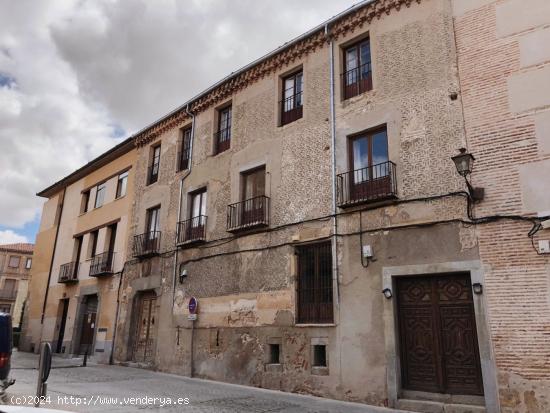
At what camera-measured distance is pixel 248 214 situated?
1259 centimetres

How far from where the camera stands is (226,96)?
14734 millimetres

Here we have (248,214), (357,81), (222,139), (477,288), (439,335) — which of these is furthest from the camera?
(222,139)

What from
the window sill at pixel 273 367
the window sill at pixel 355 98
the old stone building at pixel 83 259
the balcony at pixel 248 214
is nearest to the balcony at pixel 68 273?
the old stone building at pixel 83 259

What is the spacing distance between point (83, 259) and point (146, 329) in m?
6.31

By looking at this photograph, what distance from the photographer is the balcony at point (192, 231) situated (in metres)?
13.9

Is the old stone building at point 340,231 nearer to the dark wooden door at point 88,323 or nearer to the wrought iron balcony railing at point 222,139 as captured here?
the wrought iron balcony railing at point 222,139

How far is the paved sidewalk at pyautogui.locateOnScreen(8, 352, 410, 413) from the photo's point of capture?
26.1 ft

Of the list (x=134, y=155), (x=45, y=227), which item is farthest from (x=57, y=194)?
(x=134, y=155)

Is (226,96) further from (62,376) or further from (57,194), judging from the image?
(57,194)

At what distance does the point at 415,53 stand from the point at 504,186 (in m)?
3.76

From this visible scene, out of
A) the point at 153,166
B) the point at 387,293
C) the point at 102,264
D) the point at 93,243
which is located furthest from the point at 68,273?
the point at 387,293

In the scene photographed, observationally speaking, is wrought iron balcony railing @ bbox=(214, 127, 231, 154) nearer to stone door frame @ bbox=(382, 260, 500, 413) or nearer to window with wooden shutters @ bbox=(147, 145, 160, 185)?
window with wooden shutters @ bbox=(147, 145, 160, 185)

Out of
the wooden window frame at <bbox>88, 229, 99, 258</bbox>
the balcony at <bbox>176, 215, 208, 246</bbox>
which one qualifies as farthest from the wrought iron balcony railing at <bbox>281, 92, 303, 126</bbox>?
the wooden window frame at <bbox>88, 229, 99, 258</bbox>

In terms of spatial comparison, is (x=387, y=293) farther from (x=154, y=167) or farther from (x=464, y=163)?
(x=154, y=167)
